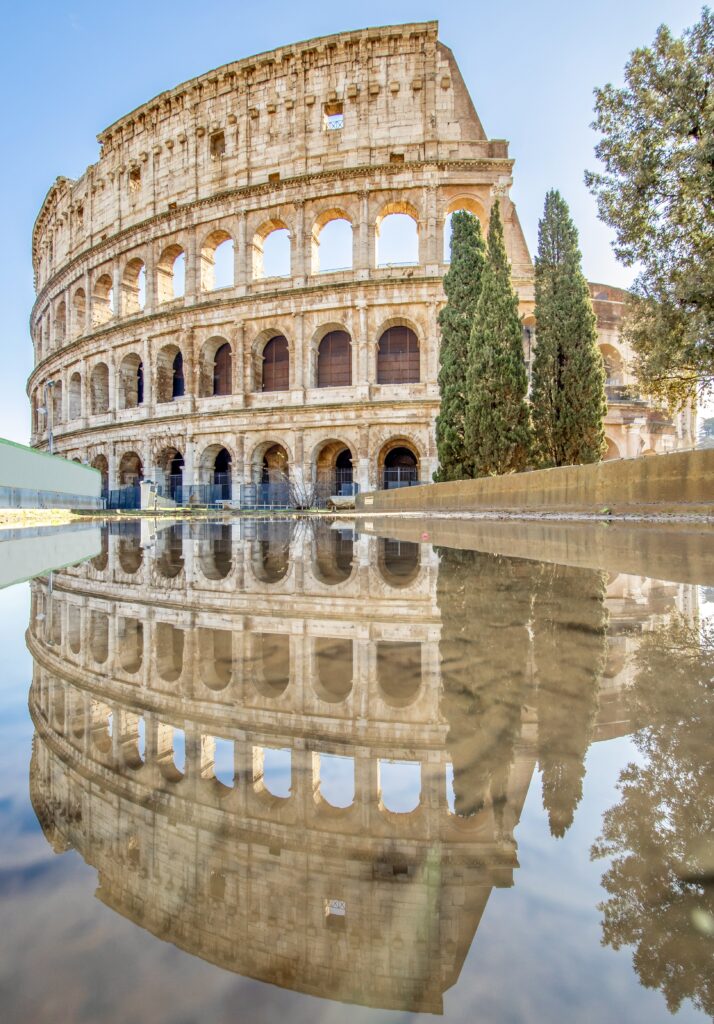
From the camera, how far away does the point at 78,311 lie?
100.0ft

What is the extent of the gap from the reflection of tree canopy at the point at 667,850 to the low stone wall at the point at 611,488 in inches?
184

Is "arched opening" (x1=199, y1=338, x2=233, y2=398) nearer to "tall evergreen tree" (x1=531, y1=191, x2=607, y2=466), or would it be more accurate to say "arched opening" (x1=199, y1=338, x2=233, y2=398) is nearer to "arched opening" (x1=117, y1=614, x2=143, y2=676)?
"tall evergreen tree" (x1=531, y1=191, x2=607, y2=466)

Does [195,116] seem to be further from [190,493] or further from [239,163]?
[190,493]

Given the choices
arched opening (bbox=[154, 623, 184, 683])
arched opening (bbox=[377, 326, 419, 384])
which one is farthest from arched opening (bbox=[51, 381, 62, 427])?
arched opening (bbox=[154, 623, 184, 683])

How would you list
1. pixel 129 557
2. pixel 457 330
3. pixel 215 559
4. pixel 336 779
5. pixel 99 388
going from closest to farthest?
1. pixel 336 779
2. pixel 215 559
3. pixel 129 557
4. pixel 457 330
5. pixel 99 388

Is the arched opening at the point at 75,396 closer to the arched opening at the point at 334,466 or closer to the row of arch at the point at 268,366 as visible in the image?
the row of arch at the point at 268,366

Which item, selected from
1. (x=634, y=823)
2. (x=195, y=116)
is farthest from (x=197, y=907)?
(x=195, y=116)

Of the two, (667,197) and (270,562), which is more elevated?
(667,197)

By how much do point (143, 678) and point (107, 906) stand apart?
2.41 ft

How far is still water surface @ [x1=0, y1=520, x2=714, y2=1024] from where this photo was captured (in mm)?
407

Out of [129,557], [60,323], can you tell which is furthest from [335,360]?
[129,557]

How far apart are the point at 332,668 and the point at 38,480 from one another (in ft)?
44.0

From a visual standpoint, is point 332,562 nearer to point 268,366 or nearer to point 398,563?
point 398,563

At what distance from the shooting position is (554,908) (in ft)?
1.58
